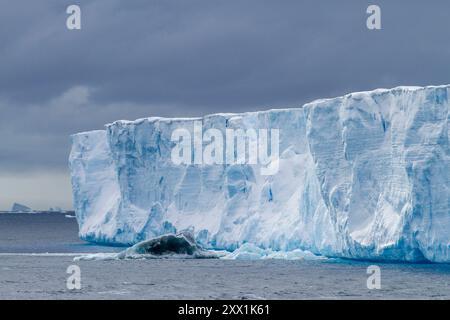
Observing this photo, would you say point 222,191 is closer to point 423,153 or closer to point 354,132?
point 354,132

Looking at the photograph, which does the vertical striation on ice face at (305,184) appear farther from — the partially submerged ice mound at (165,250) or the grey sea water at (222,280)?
the partially submerged ice mound at (165,250)

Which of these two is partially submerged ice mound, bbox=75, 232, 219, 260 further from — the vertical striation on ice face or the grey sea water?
the vertical striation on ice face

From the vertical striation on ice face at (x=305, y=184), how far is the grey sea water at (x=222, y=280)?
138cm

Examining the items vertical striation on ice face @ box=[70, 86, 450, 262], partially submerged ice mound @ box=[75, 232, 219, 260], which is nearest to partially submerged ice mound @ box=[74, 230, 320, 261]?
partially submerged ice mound @ box=[75, 232, 219, 260]

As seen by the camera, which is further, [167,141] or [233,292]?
[167,141]

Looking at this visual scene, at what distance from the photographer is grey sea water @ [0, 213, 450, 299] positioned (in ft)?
91.0

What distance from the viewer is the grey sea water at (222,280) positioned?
91.0ft

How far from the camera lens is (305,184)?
40.1m

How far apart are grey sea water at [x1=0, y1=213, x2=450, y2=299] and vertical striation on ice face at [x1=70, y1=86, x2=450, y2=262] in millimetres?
1375

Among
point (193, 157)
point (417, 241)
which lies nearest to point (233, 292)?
point (417, 241)

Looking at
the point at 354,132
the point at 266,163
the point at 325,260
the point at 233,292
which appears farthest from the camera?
the point at 266,163

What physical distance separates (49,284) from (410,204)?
11107 mm

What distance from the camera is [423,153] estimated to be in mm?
32312

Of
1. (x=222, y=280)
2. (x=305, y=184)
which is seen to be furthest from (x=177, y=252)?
(x=222, y=280)
